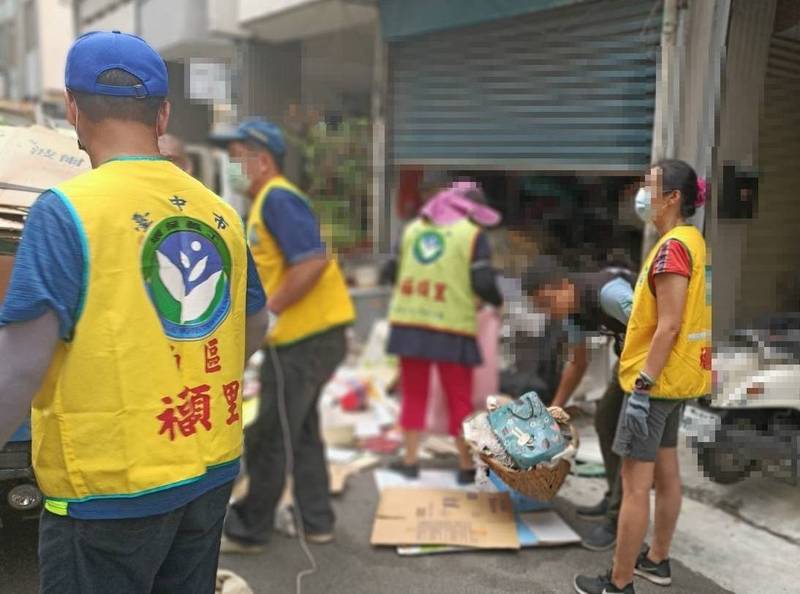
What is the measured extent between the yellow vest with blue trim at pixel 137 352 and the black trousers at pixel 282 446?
1.76 meters

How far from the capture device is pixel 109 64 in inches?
70.3

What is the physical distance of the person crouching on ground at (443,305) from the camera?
440cm

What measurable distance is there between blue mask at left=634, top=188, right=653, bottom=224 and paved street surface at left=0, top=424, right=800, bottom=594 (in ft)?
3.71

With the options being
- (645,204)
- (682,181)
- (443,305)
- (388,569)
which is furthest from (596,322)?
(443,305)

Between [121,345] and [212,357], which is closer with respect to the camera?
[121,345]

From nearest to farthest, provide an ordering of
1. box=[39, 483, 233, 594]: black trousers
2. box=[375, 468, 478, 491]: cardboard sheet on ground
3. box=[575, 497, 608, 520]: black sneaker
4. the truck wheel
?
box=[39, 483, 233, 594]: black trousers, the truck wheel, box=[575, 497, 608, 520]: black sneaker, box=[375, 468, 478, 491]: cardboard sheet on ground

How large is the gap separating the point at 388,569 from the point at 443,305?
66.2 inches

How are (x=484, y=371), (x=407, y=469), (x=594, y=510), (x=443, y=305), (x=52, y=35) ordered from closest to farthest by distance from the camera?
(x=594, y=510) → (x=443, y=305) → (x=407, y=469) → (x=484, y=371) → (x=52, y=35)

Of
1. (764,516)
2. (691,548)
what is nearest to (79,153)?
(691,548)

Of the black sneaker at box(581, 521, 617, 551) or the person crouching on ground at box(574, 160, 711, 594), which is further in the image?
the black sneaker at box(581, 521, 617, 551)

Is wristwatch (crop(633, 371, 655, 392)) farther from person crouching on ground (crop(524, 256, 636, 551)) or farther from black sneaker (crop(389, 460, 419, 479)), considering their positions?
black sneaker (crop(389, 460, 419, 479))

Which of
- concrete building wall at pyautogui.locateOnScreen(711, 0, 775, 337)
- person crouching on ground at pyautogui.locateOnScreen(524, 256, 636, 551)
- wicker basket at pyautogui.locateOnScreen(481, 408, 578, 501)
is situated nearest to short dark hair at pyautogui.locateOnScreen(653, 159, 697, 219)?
concrete building wall at pyautogui.locateOnScreen(711, 0, 775, 337)

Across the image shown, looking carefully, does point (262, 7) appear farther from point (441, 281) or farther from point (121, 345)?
point (121, 345)

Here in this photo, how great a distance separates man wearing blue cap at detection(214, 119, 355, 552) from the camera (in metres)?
3.52
